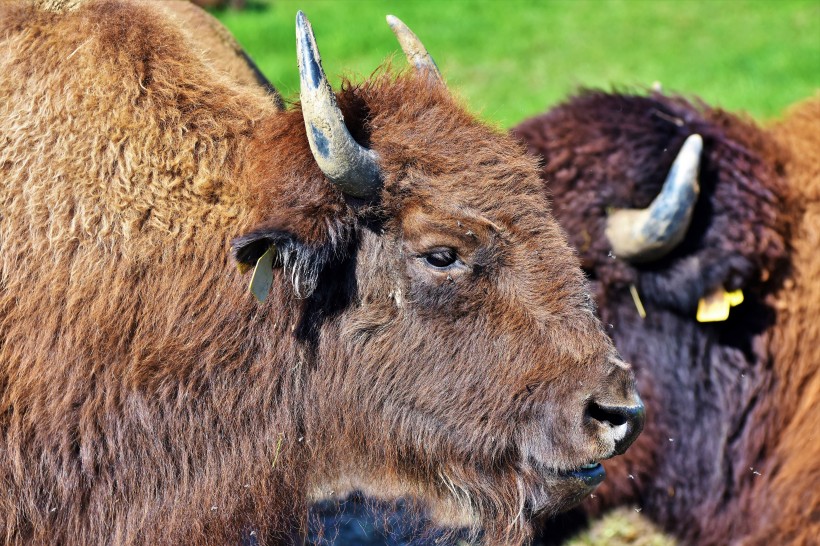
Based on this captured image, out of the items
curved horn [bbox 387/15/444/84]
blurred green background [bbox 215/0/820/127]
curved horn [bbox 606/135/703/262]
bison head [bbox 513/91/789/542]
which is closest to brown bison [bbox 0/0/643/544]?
curved horn [bbox 387/15/444/84]

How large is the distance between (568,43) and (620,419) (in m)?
11.8

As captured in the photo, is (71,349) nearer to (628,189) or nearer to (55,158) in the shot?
(55,158)

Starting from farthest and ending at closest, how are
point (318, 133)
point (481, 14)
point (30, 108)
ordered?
point (481, 14), point (30, 108), point (318, 133)

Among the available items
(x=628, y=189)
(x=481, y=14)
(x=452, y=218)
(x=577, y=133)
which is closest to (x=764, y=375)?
(x=628, y=189)

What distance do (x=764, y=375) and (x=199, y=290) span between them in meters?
3.14

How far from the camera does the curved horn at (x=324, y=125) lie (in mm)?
3320

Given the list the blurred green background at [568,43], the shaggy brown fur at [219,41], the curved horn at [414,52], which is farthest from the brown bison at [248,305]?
the blurred green background at [568,43]

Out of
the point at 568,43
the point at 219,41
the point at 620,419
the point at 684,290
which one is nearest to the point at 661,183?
the point at 684,290

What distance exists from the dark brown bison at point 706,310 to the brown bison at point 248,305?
1.55m

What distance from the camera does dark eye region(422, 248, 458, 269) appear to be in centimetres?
353

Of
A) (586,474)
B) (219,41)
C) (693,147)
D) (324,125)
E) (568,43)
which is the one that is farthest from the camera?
(568,43)

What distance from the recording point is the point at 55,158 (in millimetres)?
3564

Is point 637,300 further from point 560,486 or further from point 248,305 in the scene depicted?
point 248,305

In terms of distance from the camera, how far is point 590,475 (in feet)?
12.1
